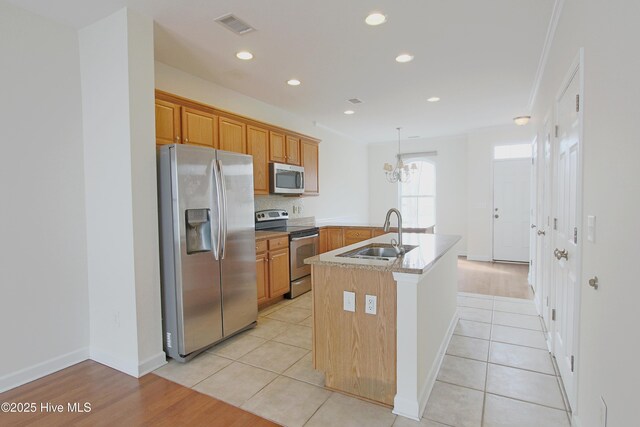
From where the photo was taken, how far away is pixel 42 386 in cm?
239

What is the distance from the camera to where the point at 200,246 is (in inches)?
113

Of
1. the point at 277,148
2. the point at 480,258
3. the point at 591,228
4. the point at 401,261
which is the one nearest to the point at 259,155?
the point at 277,148

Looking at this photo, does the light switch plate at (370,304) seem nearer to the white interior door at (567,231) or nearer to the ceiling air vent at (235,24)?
the white interior door at (567,231)

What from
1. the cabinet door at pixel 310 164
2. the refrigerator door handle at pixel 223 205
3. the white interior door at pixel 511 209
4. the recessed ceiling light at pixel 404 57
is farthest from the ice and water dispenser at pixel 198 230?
the white interior door at pixel 511 209

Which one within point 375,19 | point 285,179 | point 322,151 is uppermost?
point 375,19

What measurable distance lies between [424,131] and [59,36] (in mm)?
6173

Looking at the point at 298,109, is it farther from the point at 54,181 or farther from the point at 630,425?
the point at 630,425

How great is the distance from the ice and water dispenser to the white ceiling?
60.0 inches

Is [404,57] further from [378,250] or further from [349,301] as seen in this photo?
[349,301]

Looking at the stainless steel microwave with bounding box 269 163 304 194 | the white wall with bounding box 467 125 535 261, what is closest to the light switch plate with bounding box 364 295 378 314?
the stainless steel microwave with bounding box 269 163 304 194

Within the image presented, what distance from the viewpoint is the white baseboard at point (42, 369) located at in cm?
234

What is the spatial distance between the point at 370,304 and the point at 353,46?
2.31 metres

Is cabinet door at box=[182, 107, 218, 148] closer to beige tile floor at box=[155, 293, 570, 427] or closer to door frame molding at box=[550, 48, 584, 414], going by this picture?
beige tile floor at box=[155, 293, 570, 427]

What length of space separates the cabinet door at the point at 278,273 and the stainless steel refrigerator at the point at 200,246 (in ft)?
2.62
